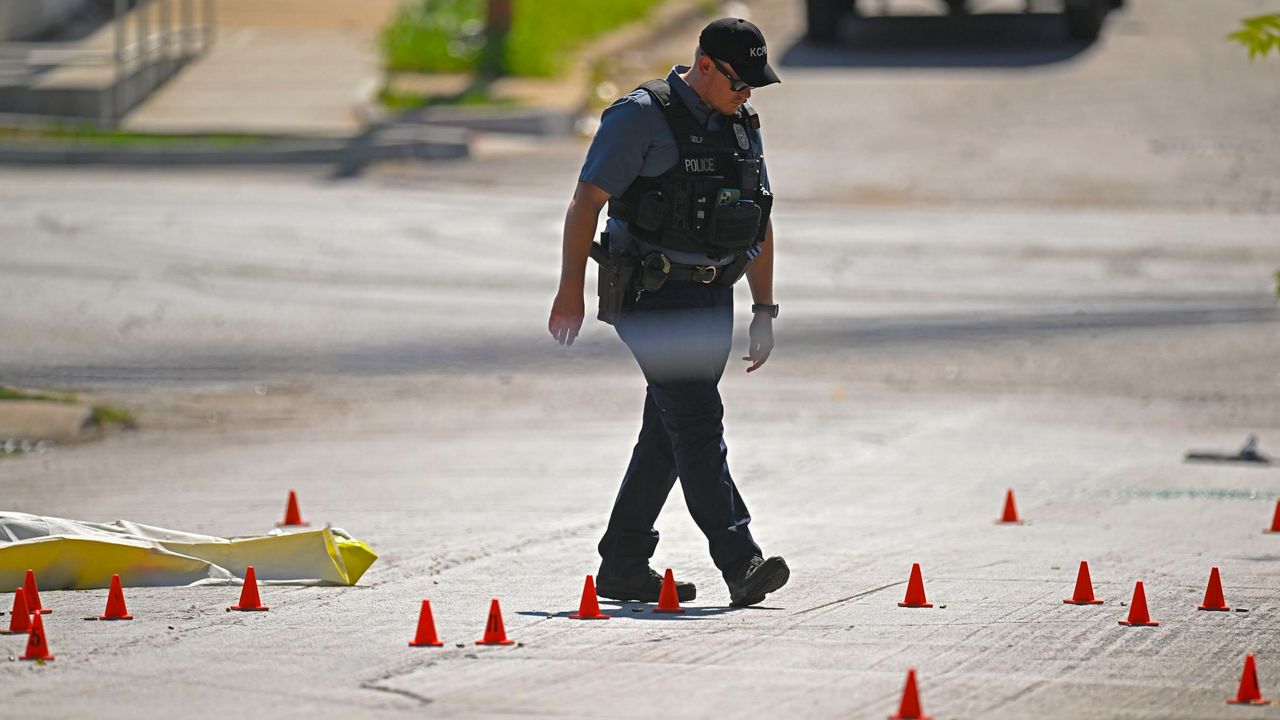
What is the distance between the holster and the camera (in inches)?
236

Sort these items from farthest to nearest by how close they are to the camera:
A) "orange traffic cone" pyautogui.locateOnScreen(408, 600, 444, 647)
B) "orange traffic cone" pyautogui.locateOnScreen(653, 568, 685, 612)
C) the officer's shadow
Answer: "orange traffic cone" pyautogui.locateOnScreen(653, 568, 685, 612)
the officer's shadow
"orange traffic cone" pyautogui.locateOnScreen(408, 600, 444, 647)

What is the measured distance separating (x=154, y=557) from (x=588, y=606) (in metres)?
1.52

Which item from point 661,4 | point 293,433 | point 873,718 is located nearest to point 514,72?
point 661,4

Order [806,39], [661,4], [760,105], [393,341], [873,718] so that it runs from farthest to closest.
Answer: [661,4], [806,39], [760,105], [393,341], [873,718]

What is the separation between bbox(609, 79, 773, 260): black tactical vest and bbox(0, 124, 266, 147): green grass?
15478 mm

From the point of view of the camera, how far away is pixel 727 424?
11.3m

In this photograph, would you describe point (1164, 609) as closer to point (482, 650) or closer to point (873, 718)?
point (873, 718)

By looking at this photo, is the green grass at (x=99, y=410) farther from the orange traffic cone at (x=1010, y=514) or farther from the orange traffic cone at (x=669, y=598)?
the orange traffic cone at (x=669, y=598)

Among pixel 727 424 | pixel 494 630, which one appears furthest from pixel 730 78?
pixel 727 424

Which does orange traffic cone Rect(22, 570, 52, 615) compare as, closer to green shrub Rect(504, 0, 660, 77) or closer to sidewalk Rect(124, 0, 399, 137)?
sidewalk Rect(124, 0, 399, 137)

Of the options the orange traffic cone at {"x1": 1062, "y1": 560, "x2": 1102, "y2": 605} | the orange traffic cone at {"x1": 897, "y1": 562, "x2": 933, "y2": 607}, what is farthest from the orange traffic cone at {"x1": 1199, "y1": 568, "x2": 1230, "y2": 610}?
the orange traffic cone at {"x1": 897, "y1": 562, "x2": 933, "y2": 607}

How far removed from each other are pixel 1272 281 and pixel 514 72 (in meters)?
12.1

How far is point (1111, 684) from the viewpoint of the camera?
5.02 metres

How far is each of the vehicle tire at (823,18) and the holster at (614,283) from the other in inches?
836
